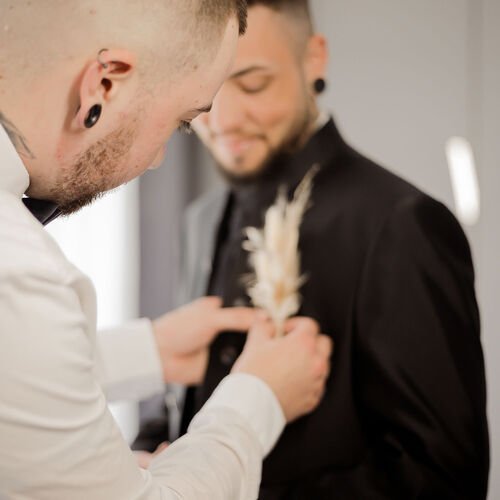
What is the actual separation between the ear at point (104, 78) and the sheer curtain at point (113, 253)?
1.66 m

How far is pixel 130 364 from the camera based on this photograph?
4.16ft

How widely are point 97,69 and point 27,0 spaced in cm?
10

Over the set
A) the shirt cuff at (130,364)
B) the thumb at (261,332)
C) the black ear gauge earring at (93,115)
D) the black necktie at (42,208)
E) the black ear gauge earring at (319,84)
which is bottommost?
the shirt cuff at (130,364)

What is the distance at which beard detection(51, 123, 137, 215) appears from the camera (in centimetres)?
71

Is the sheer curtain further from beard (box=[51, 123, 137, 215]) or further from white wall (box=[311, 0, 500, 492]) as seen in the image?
beard (box=[51, 123, 137, 215])

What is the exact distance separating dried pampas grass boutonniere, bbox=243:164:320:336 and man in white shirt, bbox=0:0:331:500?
0.21 m

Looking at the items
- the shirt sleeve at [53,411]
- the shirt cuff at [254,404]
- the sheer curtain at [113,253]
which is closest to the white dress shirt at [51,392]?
the shirt sleeve at [53,411]

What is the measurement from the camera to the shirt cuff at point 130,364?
126 cm

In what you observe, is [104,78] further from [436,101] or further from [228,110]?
[436,101]

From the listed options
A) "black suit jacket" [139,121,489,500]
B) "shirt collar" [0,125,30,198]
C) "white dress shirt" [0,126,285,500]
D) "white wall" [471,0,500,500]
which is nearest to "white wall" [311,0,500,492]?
"white wall" [471,0,500,500]

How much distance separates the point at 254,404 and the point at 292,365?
0.38ft

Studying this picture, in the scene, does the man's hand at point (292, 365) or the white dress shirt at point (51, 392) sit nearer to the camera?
the white dress shirt at point (51, 392)

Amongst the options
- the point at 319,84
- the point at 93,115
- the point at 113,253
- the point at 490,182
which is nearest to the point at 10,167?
the point at 93,115

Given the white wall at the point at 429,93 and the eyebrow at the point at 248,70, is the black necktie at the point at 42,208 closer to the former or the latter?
the eyebrow at the point at 248,70
